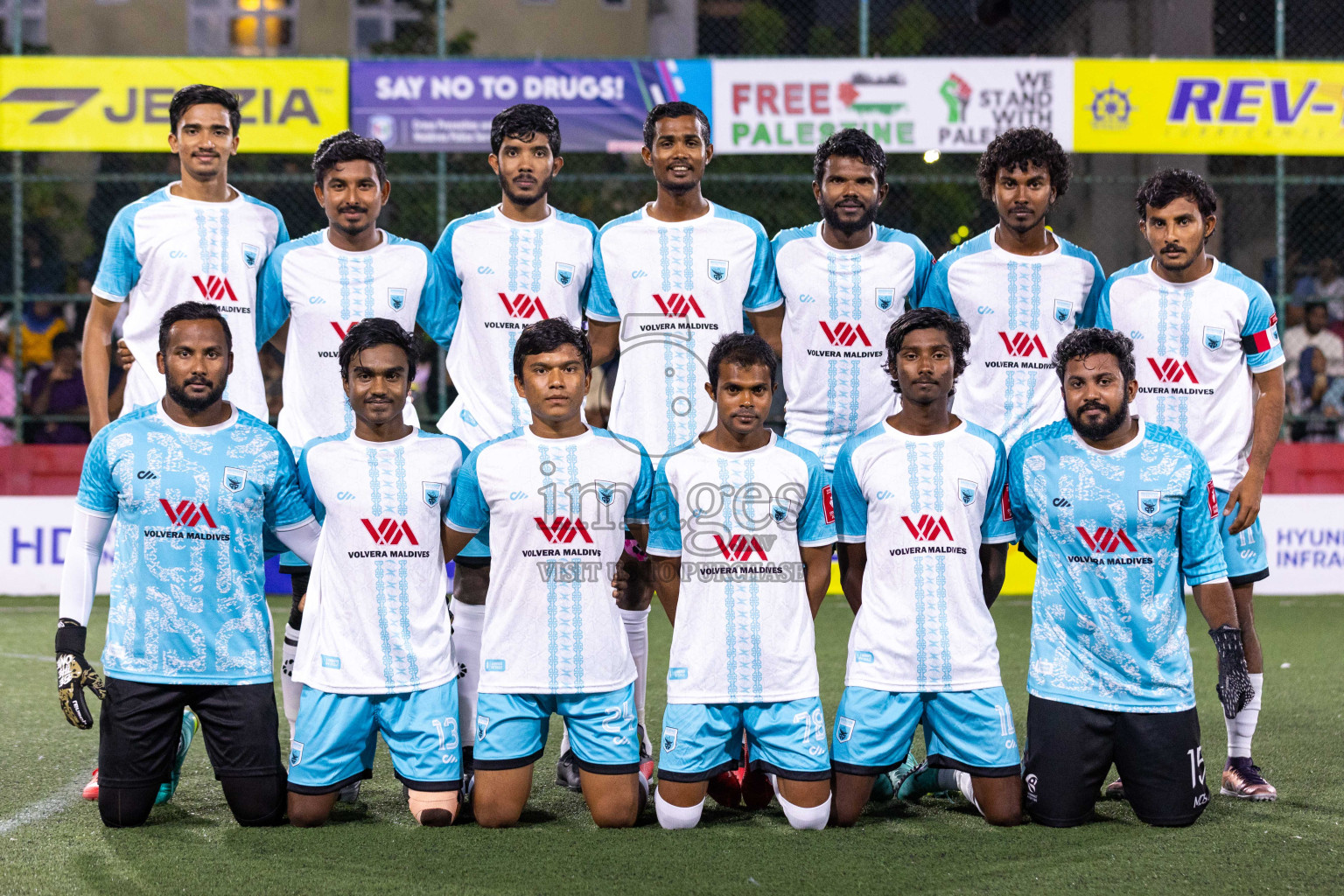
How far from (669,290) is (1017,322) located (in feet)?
4.04

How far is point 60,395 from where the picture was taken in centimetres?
1013

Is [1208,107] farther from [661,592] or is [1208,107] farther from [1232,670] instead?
[661,592]

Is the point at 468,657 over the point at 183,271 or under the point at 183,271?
under

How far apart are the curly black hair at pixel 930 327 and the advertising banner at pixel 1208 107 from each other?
6064 mm

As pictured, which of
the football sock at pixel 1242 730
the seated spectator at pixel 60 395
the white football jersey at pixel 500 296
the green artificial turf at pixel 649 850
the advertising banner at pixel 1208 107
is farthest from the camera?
the seated spectator at pixel 60 395

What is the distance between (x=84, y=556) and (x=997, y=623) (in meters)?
5.55

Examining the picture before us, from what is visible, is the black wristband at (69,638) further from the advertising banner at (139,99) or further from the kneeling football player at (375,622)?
the advertising banner at (139,99)

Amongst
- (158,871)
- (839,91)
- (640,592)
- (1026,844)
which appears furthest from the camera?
(839,91)

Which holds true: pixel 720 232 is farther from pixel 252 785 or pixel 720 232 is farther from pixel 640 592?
pixel 252 785

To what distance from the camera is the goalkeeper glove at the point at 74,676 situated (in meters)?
4.04

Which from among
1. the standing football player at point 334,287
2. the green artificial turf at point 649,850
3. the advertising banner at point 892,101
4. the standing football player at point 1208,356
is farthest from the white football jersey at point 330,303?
the advertising banner at point 892,101

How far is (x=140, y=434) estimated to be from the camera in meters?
4.21

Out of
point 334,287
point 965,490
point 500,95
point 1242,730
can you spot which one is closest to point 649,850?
point 965,490

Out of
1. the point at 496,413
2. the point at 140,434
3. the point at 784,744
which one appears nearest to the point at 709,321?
the point at 496,413
